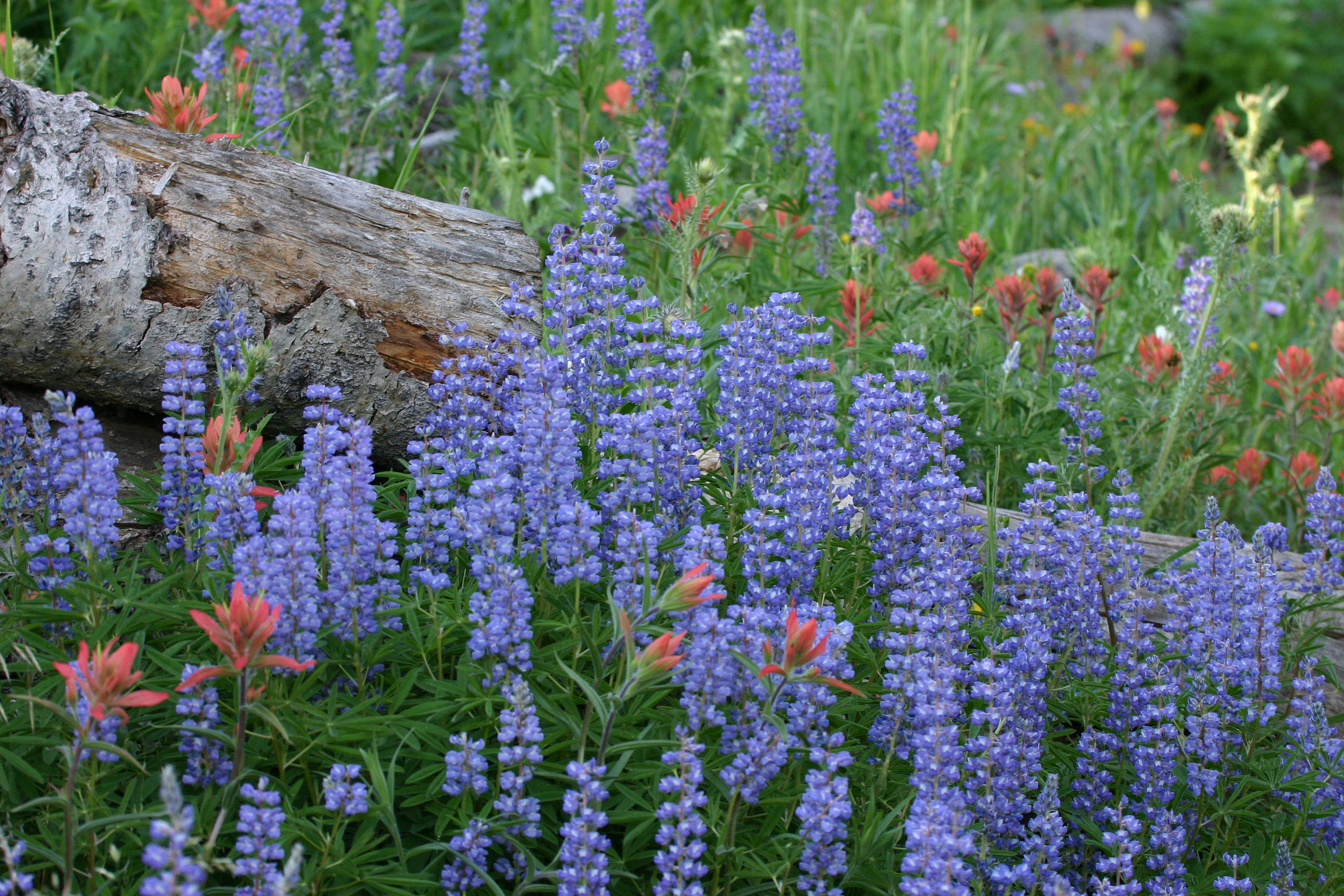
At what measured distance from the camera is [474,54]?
5.07 metres

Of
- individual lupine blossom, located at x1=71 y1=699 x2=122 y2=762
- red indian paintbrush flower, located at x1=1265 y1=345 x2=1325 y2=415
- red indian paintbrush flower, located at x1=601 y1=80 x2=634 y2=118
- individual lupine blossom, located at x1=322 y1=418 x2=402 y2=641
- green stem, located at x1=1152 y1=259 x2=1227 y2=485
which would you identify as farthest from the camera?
red indian paintbrush flower, located at x1=601 y1=80 x2=634 y2=118

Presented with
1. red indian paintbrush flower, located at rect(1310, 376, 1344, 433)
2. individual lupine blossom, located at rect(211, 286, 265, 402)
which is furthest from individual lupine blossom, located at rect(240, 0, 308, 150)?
red indian paintbrush flower, located at rect(1310, 376, 1344, 433)

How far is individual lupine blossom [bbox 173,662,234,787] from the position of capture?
1.97 metres

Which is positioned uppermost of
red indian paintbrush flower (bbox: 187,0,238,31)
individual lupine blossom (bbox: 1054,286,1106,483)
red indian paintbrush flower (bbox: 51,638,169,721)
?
red indian paintbrush flower (bbox: 187,0,238,31)

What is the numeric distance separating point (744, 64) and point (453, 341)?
4.28 m

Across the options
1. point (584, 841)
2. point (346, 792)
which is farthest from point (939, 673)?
point (346, 792)

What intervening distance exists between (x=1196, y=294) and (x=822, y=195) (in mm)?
1547

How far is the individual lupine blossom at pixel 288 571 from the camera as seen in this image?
1.97 m

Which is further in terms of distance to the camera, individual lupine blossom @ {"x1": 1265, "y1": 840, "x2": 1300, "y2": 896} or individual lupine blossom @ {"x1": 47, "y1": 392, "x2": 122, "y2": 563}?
individual lupine blossom @ {"x1": 1265, "y1": 840, "x2": 1300, "y2": 896}

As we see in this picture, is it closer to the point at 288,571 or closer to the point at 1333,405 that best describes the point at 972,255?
the point at 1333,405

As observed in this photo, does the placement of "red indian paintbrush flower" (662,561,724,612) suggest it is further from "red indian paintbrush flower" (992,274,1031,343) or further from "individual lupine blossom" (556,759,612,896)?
"red indian paintbrush flower" (992,274,1031,343)

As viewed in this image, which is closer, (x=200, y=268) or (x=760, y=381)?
(x=760, y=381)

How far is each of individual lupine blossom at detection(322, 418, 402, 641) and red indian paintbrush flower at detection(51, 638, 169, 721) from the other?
428mm

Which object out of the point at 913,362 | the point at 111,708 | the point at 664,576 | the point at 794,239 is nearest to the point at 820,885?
the point at 664,576
